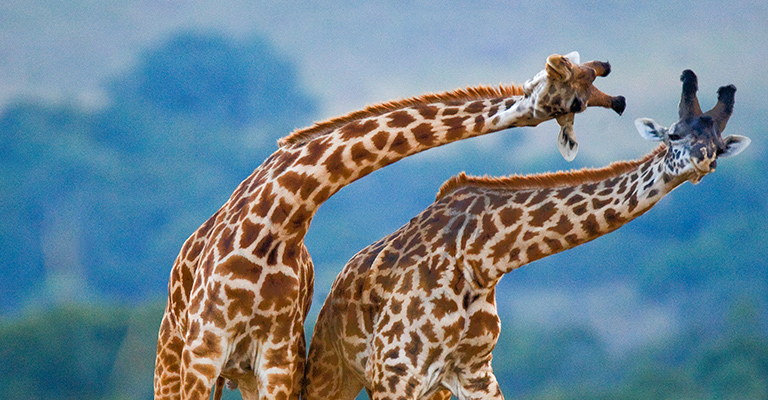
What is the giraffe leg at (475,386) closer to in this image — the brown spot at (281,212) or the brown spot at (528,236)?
the brown spot at (528,236)

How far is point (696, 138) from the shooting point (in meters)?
2.99

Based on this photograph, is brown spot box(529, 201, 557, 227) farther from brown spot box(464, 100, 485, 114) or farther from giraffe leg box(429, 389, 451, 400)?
giraffe leg box(429, 389, 451, 400)

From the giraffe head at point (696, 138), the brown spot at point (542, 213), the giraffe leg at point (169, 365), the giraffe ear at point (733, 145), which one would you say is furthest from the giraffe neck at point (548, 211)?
the giraffe leg at point (169, 365)

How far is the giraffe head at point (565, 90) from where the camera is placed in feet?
9.98

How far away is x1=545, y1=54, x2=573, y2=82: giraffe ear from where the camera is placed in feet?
9.82

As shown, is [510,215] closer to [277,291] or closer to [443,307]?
[443,307]

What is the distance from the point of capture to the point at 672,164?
10.00ft

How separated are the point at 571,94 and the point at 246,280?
1.30m

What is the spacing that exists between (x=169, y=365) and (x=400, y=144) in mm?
1377

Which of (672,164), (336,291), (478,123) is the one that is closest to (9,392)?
(336,291)

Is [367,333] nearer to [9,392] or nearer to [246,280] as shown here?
[246,280]

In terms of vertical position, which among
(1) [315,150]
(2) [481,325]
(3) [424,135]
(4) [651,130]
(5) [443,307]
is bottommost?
(2) [481,325]

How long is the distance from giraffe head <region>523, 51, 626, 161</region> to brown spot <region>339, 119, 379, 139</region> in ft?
1.86

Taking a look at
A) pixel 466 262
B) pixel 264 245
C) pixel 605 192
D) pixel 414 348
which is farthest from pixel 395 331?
pixel 605 192
